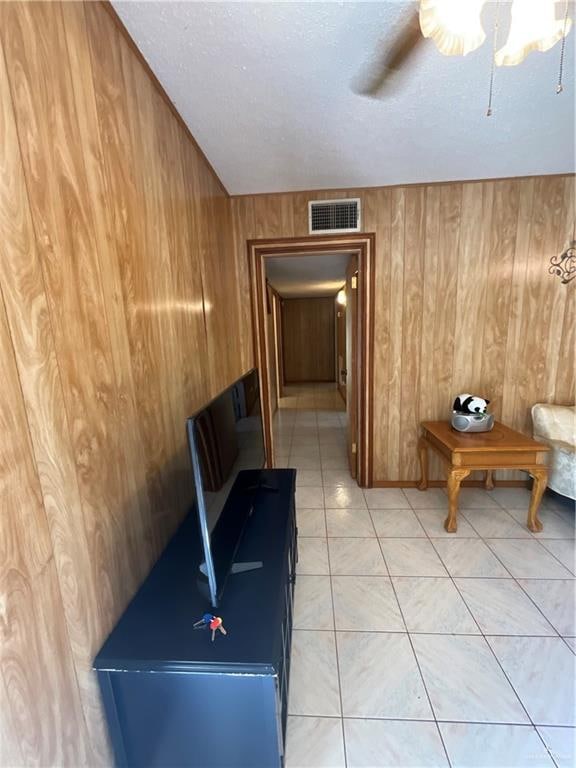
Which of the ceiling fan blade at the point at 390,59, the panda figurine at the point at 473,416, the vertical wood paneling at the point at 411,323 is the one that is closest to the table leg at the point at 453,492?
the panda figurine at the point at 473,416

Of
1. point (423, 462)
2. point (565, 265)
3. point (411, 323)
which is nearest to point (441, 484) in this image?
point (423, 462)

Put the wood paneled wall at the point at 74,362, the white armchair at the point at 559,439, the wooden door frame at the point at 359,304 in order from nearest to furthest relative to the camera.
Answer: the wood paneled wall at the point at 74,362 → the white armchair at the point at 559,439 → the wooden door frame at the point at 359,304

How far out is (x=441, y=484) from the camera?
9.00ft

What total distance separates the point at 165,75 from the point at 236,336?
152cm

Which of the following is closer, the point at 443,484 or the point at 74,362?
the point at 74,362

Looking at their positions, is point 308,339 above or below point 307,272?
below

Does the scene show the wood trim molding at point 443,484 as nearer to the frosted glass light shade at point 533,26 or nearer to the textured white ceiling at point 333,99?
the textured white ceiling at point 333,99

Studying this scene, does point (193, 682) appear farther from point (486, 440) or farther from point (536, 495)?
point (536, 495)

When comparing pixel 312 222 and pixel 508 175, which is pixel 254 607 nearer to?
pixel 312 222

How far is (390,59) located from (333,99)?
268mm

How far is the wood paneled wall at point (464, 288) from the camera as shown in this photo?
7.67ft

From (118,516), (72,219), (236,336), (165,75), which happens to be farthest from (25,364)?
(236,336)

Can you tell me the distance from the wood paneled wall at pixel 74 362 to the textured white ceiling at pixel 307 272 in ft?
6.35

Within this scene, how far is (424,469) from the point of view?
2.65 m
